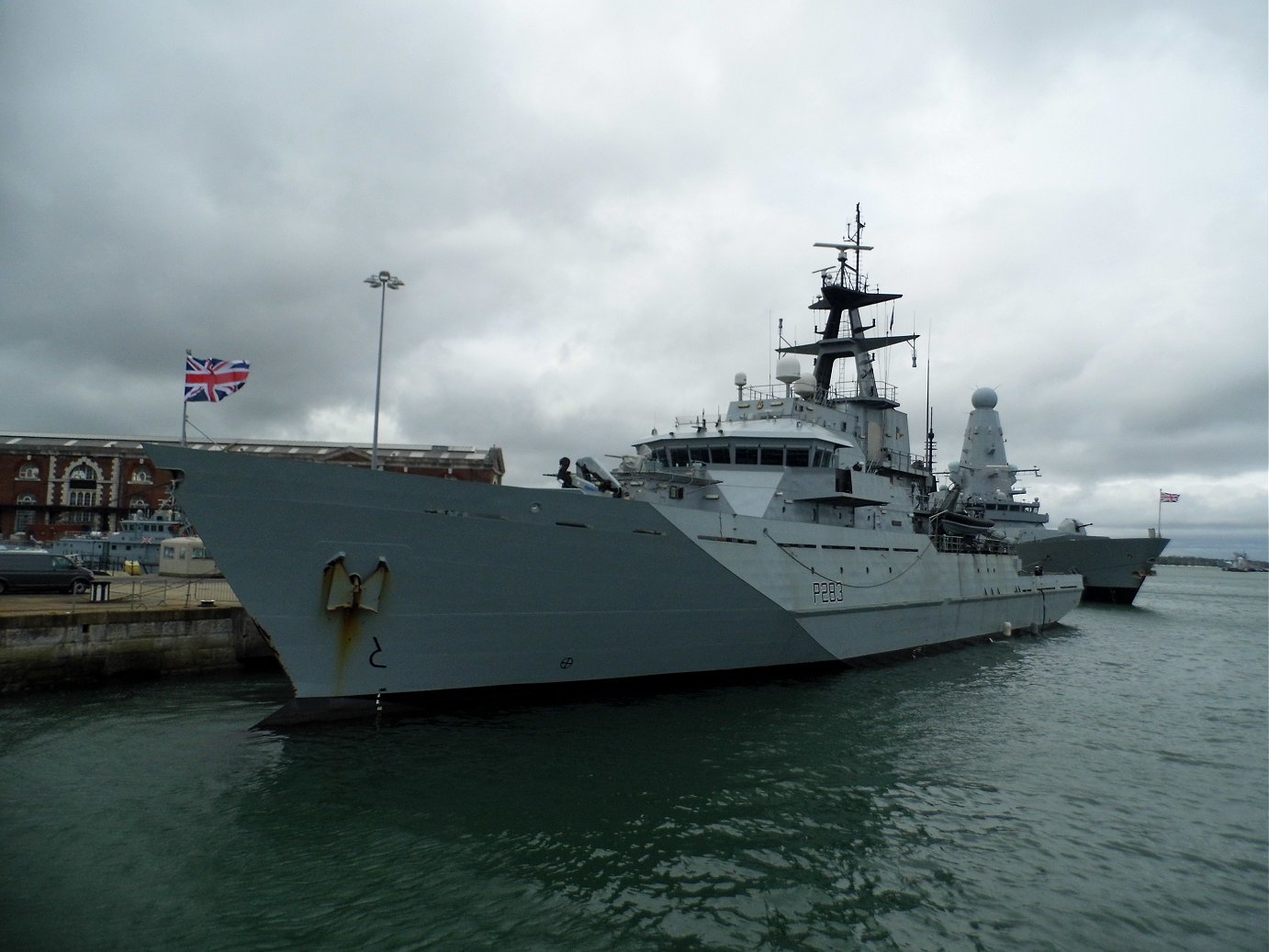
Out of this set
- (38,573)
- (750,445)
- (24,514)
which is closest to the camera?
(750,445)

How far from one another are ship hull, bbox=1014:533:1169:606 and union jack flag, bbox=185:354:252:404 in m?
42.6

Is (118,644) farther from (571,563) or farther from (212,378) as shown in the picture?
(571,563)

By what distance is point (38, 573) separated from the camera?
17.5 metres

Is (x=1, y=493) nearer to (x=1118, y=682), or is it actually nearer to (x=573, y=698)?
(x=573, y=698)

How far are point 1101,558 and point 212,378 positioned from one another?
48.7 metres

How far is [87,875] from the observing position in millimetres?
6293

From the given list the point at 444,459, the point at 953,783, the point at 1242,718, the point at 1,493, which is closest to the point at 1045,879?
the point at 953,783

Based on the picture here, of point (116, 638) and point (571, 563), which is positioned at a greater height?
point (571, 563)

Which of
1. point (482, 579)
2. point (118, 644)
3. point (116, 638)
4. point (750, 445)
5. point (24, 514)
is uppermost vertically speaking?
point (750, 445)

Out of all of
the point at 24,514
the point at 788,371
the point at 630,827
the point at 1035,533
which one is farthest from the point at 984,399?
the point at 24,514

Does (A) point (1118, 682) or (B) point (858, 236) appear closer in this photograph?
(A) point (1118, 682)

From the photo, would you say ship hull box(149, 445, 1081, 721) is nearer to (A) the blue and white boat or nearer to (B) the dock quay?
(B) the dock quay

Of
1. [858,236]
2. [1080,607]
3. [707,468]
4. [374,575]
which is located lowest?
[1080,607]

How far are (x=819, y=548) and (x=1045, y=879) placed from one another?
26.6ft
